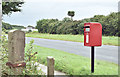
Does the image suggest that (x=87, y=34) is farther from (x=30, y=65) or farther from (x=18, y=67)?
(x=18, y=67)

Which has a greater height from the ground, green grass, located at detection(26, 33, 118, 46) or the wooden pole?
the wooden pole

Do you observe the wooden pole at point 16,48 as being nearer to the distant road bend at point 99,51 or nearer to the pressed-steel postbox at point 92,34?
the pressed-steel postbox at point 92,34

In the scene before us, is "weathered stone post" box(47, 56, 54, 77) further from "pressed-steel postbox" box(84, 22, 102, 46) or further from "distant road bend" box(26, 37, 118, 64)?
"distant road bend" box(26, 37, 118, 64)

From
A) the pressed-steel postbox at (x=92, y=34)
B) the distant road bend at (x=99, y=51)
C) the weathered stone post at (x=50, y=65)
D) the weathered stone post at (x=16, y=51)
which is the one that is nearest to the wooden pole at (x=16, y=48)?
the weathered stone post at (x=16, y=51)

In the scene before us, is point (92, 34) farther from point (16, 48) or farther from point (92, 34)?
→ point (16, 48)

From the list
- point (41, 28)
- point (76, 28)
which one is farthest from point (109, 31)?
point (41, 28)

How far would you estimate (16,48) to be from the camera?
2490 millimetres

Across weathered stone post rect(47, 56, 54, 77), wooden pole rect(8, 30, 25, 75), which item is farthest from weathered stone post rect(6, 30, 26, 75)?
weathered stone post rect(47, 56, 54, 77)

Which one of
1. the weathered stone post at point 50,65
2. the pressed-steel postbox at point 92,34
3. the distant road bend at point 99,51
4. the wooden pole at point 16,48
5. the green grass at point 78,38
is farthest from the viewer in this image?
the green grass at point 78,38

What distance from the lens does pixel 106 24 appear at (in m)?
15.5

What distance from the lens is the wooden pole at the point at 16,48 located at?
2.48 meters

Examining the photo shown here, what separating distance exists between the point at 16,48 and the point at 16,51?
5 centimetres

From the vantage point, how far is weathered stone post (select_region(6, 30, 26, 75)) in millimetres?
2484

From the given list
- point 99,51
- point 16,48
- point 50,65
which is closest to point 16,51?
point 16,48
